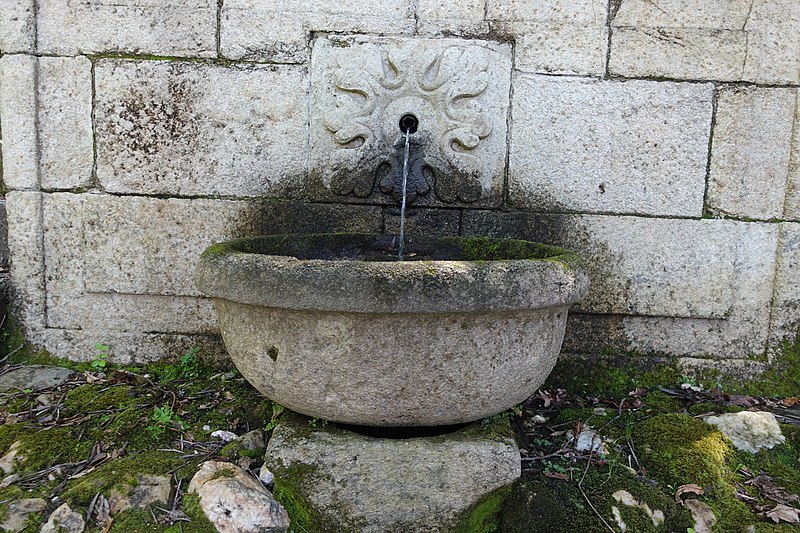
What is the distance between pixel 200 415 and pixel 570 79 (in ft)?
7.43

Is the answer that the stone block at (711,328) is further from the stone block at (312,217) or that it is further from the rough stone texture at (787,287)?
the stone block at (312,217)

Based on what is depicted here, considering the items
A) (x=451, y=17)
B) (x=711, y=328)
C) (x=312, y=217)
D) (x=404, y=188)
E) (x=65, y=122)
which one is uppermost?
(x=451, y=17)

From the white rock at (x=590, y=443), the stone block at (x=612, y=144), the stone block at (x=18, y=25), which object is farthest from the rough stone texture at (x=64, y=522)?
the stone block at (x=612, y=144)

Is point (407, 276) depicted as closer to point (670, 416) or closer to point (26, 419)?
point (670, 416)

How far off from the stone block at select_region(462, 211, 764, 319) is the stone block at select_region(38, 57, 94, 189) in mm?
1874

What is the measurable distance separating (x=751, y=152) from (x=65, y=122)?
329cm

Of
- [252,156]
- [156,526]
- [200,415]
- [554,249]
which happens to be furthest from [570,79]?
[156,526]

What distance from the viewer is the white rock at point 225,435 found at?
2.18m

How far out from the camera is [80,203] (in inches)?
107

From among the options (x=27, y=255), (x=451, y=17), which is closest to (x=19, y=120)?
(x=27, y=255)

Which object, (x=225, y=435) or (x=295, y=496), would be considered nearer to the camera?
(x=295, y=496)

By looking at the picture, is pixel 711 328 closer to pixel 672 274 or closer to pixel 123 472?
pixel 672 274

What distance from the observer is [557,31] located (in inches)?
104

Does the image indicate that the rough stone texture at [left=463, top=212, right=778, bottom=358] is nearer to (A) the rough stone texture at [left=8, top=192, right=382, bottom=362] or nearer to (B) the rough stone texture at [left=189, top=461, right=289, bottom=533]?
(A) the rough stone texture at [left=8, top=192, right=382, bottom=362]
